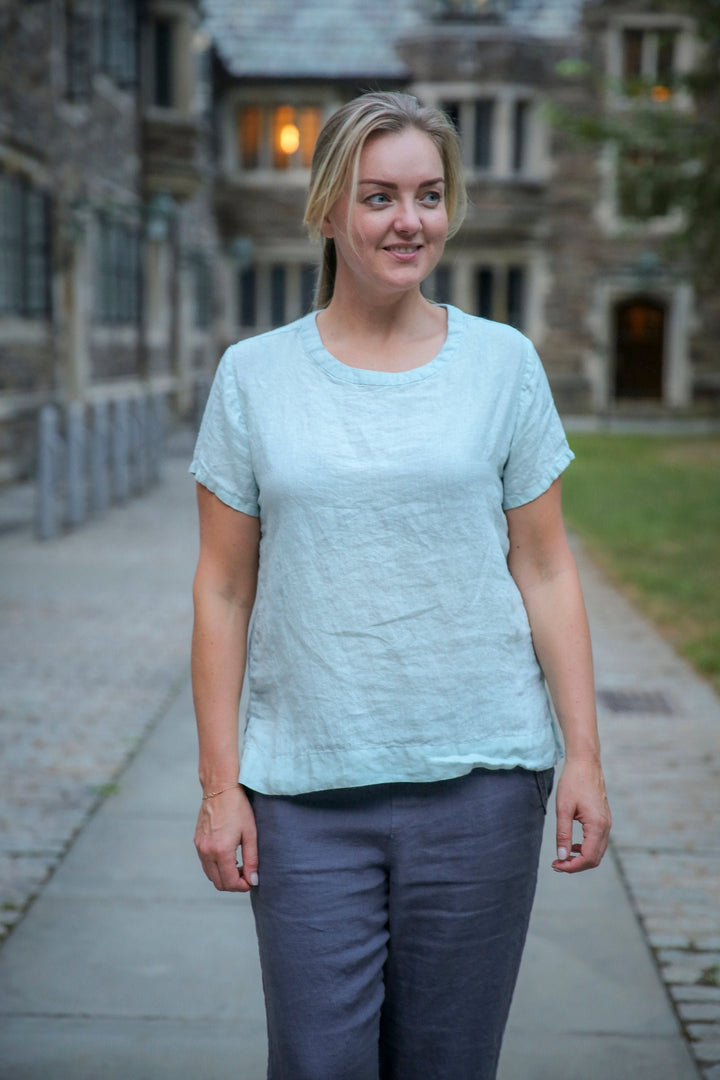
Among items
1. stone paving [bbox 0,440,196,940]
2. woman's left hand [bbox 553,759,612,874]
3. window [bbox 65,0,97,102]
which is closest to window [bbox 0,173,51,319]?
window [bbox 65,0,97,102]

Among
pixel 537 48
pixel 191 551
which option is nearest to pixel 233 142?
pixel 537 48

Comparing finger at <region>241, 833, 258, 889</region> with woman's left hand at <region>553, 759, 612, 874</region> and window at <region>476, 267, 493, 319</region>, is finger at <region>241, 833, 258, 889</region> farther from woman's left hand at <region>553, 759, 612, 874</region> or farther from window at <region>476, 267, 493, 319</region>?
window at <region>476, 267, 493, 319</region>

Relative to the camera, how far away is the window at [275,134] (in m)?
29.6

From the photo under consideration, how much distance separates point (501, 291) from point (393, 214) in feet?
95.8

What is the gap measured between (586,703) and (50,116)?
15691mm

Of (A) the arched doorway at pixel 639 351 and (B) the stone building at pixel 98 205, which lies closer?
(B) the stone building at pixel 98 205

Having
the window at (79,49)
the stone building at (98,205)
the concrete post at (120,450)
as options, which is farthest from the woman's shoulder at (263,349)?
the window at (79,49)

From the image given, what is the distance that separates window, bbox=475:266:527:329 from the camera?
30.5 meters

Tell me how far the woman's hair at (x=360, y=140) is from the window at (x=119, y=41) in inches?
716

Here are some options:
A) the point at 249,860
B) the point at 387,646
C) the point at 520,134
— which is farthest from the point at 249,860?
the point at 520,134

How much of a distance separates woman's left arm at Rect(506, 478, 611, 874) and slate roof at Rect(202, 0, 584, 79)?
94.8 feet

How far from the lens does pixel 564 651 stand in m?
2.12

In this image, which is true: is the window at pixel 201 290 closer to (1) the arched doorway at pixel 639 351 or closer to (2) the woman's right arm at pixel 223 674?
(1) the arched doorway at pixel 639 351

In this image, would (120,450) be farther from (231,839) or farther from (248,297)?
(248,297)
